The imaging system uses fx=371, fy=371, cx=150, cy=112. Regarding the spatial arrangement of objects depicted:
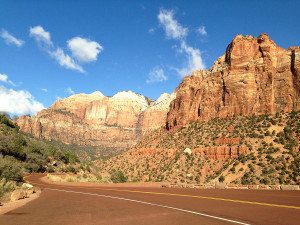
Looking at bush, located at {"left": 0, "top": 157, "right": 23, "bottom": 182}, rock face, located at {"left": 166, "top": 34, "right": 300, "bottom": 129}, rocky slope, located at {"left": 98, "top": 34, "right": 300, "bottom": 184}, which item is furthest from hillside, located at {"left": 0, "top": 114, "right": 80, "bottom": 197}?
rock face, located at {"left": 166, "top": 34, "right": 300, "bottom": 129}

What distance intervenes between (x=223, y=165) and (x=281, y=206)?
61.3 m

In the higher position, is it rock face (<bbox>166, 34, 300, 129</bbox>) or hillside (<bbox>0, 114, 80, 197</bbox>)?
rock face (<bbox>166, 34, 300, 129</bbox>)

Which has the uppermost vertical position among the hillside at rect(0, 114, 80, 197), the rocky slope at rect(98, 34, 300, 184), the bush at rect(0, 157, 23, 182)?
the rocky slope at rect(98, 34, 300, 184)

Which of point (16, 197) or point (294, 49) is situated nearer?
point (16, 197)

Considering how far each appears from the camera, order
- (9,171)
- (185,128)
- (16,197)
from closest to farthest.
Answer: (16,197), (9,171), (185,128)

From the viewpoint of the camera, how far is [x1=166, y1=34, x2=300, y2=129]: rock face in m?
86.3

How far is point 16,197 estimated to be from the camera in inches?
824

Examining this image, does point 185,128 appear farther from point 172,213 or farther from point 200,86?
point 172,213

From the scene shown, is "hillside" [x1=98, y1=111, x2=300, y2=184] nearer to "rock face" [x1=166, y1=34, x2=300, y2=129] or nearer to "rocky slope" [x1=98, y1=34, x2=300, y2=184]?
"rocky slope" [x1=98, y1=34, x2=300, y2=184]

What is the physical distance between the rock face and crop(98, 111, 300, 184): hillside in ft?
11.5

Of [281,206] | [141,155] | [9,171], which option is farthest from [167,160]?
[281,206]

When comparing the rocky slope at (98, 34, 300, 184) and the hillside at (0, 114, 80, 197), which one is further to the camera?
the rocky slope at (98, 34, 300, 184)

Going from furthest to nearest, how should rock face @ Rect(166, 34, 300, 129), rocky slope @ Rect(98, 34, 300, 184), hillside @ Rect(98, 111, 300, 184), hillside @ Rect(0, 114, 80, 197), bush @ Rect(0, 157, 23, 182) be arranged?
rock face @ Rect(166, 34, 300, 129)
rocky slope @ Rect(98, 34, 300, 184)
hillside @ Rect(0, 114, 80, 197)
hillside @ Rect(98, 111, 300, 184)
bush @ Rect(0, 157, 23, 182)

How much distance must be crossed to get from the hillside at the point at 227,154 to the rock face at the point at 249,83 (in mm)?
3513
